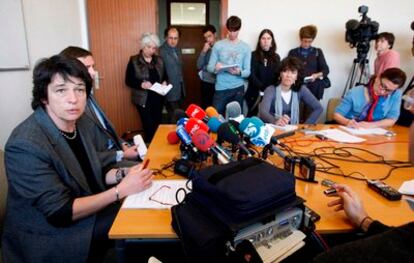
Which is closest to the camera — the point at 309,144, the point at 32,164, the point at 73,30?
the point at 32,164

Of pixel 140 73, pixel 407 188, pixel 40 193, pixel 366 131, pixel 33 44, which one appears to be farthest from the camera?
pixel 140 73

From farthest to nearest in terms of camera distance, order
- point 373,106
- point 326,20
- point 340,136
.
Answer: point 326,20, point 373,106, point 340,136

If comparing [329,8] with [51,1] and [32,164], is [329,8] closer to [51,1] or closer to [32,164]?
[51,1]

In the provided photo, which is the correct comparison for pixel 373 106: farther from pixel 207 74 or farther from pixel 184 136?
pixel 207 74

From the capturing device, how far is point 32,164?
109cm

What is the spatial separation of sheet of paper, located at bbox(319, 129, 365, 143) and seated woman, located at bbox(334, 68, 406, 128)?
26cm

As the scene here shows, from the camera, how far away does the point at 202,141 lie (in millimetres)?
1405

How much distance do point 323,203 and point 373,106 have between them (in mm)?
1647

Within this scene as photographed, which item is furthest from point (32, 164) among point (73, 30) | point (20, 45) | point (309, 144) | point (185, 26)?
point (185, 26)

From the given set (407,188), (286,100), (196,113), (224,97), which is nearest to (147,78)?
(224,97)

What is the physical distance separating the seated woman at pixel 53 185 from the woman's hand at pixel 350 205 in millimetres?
788

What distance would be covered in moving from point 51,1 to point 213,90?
203 centimetres

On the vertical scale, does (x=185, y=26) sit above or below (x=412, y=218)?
above

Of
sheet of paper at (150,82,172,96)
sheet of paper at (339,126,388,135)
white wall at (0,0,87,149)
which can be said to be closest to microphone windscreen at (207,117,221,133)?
sheet of paper at (339,126,388,135)
